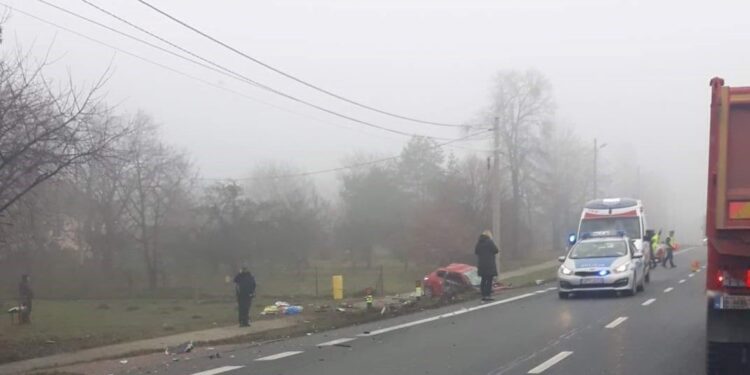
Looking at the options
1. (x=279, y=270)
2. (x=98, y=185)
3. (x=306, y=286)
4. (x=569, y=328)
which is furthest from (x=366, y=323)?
(x=98, y=185)

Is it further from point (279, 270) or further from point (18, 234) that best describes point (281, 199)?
point (18, 234)

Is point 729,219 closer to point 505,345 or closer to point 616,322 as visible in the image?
point 505,345

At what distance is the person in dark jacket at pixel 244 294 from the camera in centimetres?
1942

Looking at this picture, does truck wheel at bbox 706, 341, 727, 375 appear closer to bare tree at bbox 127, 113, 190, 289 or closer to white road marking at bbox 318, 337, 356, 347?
white road marking at bbox 318, 337, 356, 347

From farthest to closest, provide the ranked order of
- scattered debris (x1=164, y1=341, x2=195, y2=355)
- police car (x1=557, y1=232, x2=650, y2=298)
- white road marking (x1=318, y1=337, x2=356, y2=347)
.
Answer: police car (x1=557, y1=232, x2=650, y2=298), scattered debris (x1=164, y1=341, x2=195, y2=355), white road marking (x1=318, y1=337, x2=356, y2=347)

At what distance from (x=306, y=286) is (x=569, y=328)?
3170 centimetres

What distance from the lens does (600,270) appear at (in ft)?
69.2

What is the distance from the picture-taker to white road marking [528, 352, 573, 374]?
10305 mm

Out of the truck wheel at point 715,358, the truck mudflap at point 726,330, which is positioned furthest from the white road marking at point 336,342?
the truck mudflap at point 726,330

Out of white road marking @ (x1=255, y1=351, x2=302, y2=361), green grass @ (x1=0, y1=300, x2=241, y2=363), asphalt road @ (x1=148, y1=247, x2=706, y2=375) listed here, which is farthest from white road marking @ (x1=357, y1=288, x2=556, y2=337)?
green grass @ (x1=0, y1=300, x2=241, y2=363)

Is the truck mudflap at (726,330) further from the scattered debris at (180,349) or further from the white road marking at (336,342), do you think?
the scattered debris at (180,349)

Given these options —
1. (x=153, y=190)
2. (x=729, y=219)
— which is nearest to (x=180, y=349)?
(x=729, y=219)

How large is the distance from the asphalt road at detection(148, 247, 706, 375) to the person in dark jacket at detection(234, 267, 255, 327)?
132 inches

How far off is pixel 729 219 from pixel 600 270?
13.0 m
